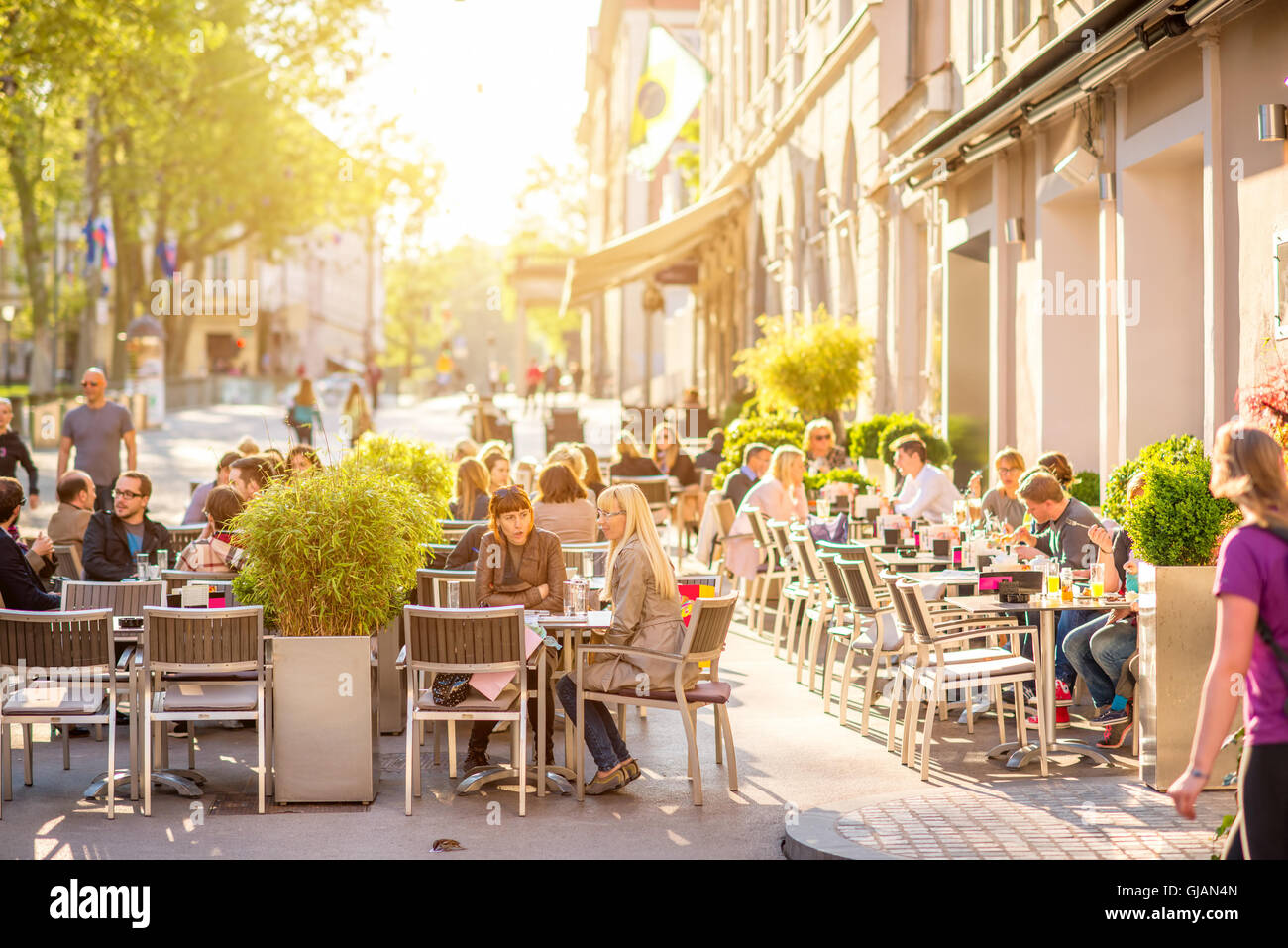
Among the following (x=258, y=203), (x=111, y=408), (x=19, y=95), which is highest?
(x=258, y=203)

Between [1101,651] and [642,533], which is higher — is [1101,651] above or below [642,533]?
below

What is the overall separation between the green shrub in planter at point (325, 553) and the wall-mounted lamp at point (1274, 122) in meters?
5.31

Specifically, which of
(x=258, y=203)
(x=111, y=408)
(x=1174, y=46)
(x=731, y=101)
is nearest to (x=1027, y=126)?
(x=1174, y=46)

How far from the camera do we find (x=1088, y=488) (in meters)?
13.1

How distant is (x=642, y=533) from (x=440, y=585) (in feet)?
5.95

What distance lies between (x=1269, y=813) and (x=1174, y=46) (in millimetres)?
7910

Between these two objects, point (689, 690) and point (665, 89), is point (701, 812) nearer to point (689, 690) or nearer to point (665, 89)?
point (689, 690)

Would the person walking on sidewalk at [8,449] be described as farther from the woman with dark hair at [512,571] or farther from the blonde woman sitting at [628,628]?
the blonde woman sitting at [628,628]

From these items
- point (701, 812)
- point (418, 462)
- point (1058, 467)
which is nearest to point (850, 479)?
point (1058, 467)

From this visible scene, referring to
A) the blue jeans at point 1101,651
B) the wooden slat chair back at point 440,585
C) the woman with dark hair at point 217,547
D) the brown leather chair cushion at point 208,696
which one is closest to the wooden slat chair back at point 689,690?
the wooden slat chair back at point 440,585

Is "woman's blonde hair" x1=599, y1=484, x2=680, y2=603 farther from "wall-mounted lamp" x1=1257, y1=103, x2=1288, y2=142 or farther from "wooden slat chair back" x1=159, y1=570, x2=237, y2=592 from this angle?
"wall-mounted lamp" x1=1257, y1=103, x2=1288, y2=142

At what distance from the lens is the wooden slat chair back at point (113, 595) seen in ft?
27.6
